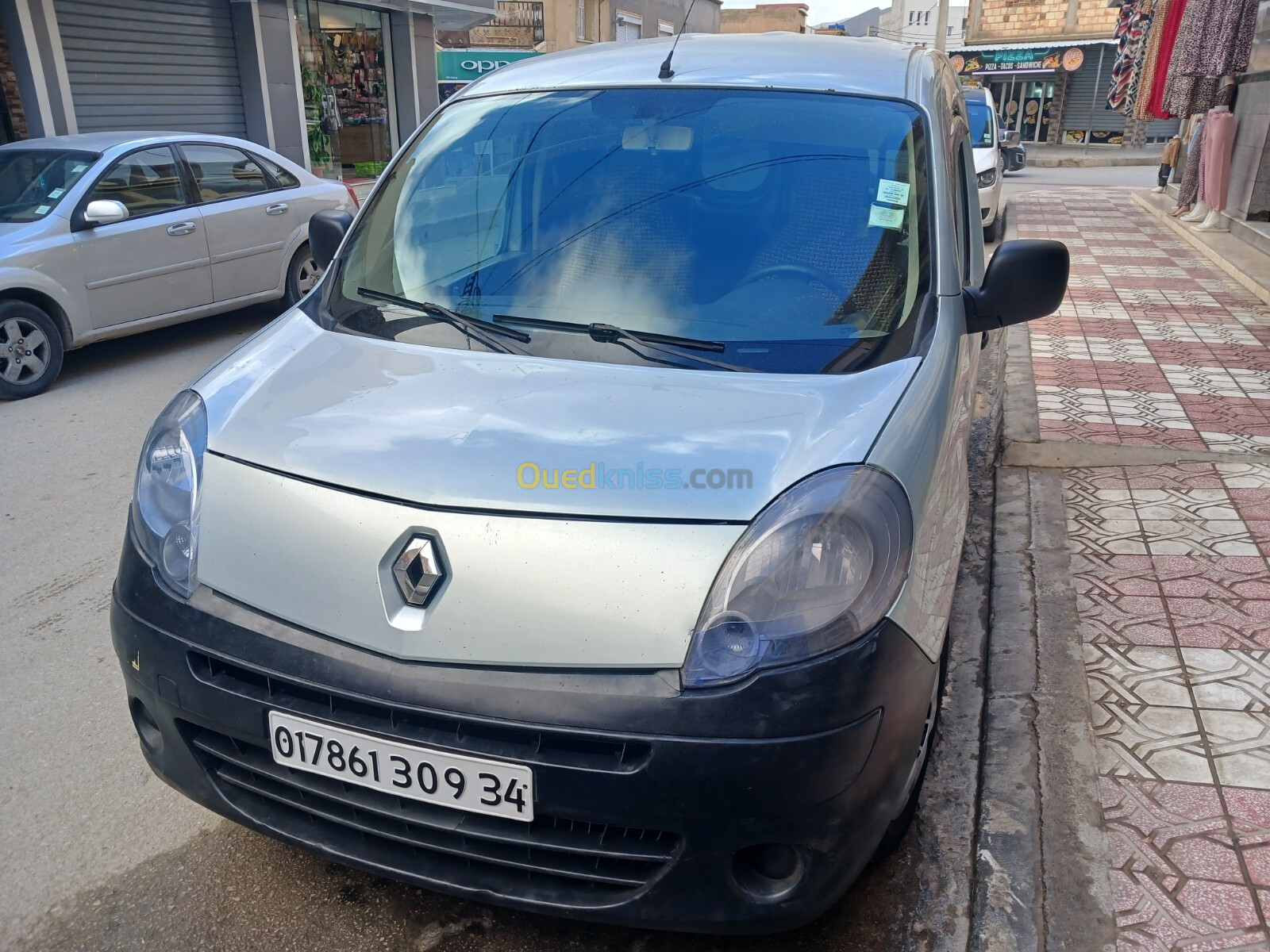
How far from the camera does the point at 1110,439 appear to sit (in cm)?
512

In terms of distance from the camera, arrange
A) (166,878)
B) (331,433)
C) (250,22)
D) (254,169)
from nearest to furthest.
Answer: (331,433), (166,878), (254,169), (250,22)

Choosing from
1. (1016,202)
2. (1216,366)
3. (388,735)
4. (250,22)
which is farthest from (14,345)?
(1016,202)

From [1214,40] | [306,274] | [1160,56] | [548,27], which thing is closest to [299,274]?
[306,274]

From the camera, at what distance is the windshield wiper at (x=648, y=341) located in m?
2.27

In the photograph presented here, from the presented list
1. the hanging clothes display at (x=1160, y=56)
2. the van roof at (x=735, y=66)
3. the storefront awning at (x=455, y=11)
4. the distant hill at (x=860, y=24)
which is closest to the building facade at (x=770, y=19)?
the distant hill at (x=860, y=24)

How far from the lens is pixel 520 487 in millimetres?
1843

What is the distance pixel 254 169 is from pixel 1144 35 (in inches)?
619

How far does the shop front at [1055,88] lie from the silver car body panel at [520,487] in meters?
42.8

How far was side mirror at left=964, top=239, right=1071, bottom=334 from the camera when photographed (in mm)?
2559

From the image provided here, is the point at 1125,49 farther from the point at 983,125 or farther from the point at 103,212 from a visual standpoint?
the point at 103,212

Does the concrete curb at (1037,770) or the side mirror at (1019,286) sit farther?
the side mirror at (1019,286)

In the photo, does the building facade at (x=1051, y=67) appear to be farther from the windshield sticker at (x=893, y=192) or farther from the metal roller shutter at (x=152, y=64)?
the windshield sticker at (x=893, y=192)

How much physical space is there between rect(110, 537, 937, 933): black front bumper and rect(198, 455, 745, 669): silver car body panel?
42 millimetres

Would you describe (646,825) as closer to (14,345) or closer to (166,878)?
(166,878)
